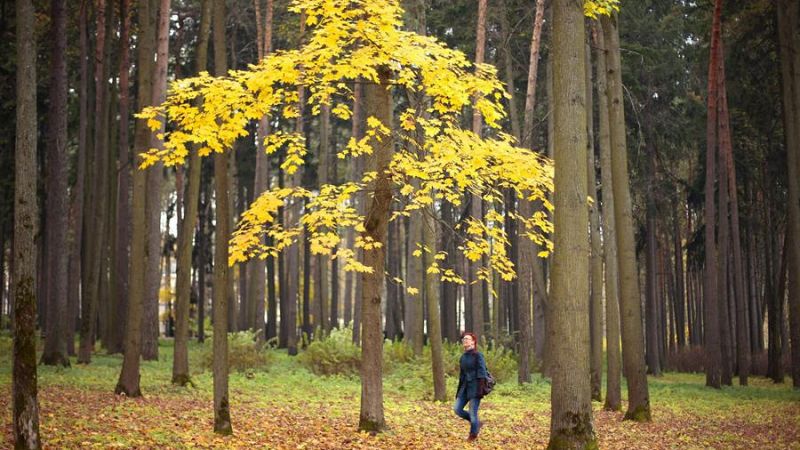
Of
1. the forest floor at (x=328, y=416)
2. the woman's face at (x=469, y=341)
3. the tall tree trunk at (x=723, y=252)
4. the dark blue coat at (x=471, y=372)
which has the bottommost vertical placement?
the forest floor at (x=328, y=416)

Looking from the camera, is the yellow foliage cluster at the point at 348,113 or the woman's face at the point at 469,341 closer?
the yellow foliage cluster at the point at 348,113

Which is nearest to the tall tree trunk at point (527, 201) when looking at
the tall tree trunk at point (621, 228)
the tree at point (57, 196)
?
the tall tree trunk at point (621, 228)

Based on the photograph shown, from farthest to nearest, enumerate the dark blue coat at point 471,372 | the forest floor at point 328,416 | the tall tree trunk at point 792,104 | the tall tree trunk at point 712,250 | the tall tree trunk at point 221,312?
the tall tree trunk at point 712,250
the tall tree trunk at point 792,104
the dark blue coat at point 471,372
the tall tree trunk at point 221,312
the forest floor at point 328,416

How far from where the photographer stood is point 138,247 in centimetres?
1452

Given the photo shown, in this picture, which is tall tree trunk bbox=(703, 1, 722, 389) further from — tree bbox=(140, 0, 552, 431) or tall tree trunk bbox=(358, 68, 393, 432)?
tall tree trunk bbox=(358, 68, 393, 432)

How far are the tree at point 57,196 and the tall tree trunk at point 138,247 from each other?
3.49 metres

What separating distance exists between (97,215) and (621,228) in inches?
528

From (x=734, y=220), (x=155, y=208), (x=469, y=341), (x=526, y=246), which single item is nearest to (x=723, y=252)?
(x=734, y=220)

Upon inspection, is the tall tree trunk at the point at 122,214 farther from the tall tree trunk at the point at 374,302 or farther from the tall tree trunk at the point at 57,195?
the tall tree trunk at the point at 374,302

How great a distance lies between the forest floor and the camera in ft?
35.1

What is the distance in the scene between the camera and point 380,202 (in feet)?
39.9

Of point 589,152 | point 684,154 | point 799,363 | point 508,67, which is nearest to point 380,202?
point 589,152

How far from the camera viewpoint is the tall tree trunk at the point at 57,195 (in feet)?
57.4

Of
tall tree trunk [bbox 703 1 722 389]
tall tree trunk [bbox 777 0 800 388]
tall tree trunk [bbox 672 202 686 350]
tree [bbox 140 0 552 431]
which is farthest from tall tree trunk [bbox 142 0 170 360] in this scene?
tall tree trunk [bbox 672 202 686 350]
